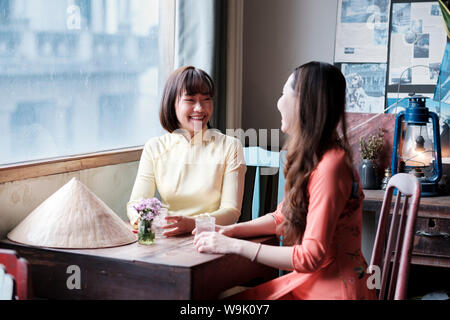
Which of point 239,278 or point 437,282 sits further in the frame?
point 437,282

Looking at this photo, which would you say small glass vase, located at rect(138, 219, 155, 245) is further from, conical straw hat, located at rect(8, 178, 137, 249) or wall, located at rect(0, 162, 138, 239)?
wall, located at rect(0, 162, 138, 239)

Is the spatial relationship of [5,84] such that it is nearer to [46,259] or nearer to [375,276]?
[46,259]

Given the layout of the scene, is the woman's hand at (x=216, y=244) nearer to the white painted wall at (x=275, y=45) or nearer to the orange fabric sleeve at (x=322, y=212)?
the orange fabric sleeve at (x=322, y=212)

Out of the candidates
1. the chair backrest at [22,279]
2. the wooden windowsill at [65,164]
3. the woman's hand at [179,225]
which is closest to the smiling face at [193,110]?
the wooden windowsill at [65,164]

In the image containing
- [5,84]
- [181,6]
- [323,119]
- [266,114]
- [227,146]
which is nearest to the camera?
[323,119]

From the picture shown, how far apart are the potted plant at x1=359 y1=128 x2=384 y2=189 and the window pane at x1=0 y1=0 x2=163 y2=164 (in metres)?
0.96

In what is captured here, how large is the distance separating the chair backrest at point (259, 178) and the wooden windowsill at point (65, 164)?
487mm

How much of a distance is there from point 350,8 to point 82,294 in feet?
6.64

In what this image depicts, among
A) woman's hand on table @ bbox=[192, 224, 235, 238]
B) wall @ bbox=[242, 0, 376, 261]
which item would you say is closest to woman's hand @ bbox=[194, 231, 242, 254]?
woman's hand on table @ bbox=[192, 224, 235, 238]

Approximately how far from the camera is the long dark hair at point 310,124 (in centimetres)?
160

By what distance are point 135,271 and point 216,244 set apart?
0.77 ft

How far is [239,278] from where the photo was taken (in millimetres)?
1757

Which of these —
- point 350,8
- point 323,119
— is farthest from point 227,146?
point 350,8

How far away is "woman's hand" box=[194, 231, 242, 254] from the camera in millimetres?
1622
